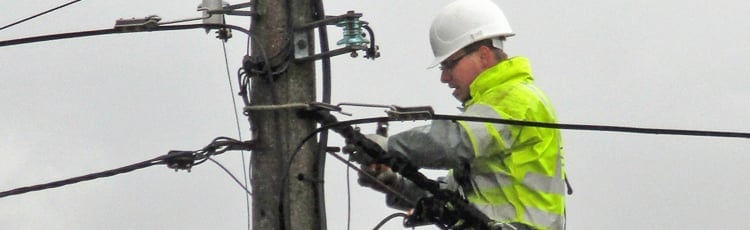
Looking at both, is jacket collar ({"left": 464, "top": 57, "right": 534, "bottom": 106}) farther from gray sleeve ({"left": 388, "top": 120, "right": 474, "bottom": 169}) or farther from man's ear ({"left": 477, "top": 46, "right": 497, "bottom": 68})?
gray sleeve ({"left": 388, "top": 120, "right": 474, "bottom": 169})

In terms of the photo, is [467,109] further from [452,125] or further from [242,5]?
[242,5]

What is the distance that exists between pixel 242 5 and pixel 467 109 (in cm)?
140

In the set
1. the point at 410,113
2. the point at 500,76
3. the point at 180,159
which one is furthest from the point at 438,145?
the point at 180,159

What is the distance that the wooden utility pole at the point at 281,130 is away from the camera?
1126 centimetres

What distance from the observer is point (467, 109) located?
11484mm

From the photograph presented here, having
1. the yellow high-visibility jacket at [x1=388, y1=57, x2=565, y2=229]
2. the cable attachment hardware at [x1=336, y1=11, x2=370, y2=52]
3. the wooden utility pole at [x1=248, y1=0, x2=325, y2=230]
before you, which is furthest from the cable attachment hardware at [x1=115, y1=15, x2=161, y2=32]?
the yellow high-visibility jacket at [x1=388, y1=57, x2=565, y2=229]

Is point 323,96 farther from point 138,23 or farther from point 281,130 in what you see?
point 138,23

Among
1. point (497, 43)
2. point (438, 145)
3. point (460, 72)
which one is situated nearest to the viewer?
point (438, 145)

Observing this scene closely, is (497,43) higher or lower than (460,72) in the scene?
higher

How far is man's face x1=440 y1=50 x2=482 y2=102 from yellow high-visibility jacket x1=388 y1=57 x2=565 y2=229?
118 mm

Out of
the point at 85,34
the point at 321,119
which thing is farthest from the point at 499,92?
the point at 85,34

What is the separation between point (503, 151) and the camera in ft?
37.3

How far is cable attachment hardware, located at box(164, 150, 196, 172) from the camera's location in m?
11.5

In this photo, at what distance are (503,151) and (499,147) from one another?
64 mm
